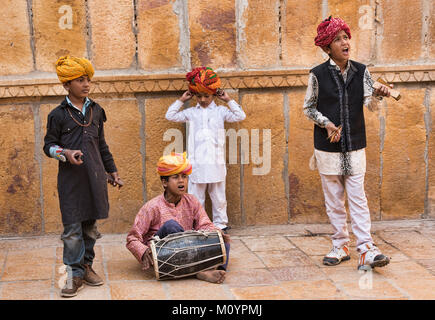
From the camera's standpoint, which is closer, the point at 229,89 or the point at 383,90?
the point at 383,90

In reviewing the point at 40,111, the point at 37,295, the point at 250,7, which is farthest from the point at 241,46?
the point at 37,295

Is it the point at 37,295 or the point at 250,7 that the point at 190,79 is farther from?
the point at 37,295

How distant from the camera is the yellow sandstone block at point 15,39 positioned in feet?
17.0

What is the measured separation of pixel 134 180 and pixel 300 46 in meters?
2.03

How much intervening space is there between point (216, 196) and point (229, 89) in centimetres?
102

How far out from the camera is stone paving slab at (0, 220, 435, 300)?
3.86m

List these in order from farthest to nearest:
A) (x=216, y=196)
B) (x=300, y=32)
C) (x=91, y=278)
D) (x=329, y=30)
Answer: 1. (x=300, y=32)
2. (x=216, y=196)
3. (x=329, y=30)
4. (x=91, y=278)

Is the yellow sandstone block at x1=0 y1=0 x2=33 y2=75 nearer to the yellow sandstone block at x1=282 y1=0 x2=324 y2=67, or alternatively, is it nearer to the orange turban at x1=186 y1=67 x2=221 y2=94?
the orange turban at x1=186 y1=67 x2=221 y2=94

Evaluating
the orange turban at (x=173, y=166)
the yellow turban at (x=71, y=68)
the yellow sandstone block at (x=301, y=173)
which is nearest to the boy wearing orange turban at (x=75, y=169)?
the yellow turban at (x=71, y=68)

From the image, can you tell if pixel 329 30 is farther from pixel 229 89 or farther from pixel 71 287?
pixel 71 287

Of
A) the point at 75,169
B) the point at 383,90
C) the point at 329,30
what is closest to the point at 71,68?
the point at 75,169

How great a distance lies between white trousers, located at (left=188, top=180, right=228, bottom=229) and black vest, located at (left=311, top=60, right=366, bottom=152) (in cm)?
132

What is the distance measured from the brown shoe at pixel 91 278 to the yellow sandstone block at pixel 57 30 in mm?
2094

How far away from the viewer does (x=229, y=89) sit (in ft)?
17.8
